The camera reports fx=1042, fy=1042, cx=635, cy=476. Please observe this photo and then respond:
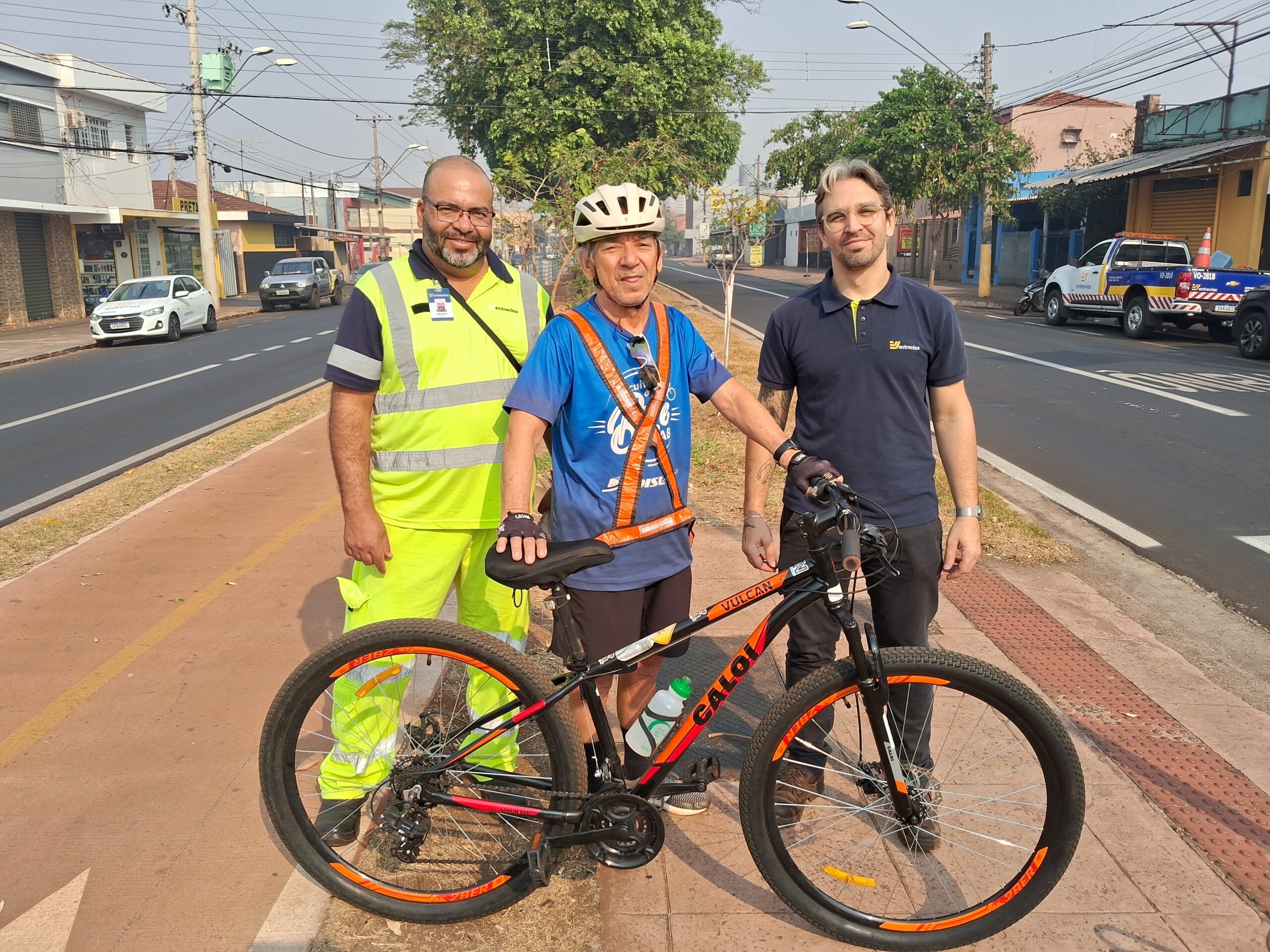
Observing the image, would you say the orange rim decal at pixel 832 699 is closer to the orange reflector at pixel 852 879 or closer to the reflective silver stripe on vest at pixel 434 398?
the orange reflector at pixel 852 879

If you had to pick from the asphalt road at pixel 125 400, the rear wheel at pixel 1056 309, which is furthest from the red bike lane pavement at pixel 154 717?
the rear wheel at pixel 1056 309

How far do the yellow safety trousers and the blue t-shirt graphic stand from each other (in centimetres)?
39

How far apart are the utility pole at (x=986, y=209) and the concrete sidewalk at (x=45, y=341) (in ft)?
73.8

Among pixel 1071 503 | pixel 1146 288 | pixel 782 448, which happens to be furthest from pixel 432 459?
pixel 1146 288

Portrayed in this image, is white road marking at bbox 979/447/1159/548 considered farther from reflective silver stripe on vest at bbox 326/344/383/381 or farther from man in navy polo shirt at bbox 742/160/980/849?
reflective silver stripe on vest at bbox 326/344/383/381

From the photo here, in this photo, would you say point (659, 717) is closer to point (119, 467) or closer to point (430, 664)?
point (430, 664)

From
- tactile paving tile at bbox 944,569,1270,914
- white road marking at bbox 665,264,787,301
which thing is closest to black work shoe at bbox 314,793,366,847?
tactile paving tile at bbox 944,569,1270,914

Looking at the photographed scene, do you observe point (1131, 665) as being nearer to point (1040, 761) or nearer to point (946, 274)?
point (1040, 761)

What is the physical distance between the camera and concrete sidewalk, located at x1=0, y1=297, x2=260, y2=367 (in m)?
20.8

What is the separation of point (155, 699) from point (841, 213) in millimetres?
3266

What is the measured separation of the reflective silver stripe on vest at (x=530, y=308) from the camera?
3.24 meters

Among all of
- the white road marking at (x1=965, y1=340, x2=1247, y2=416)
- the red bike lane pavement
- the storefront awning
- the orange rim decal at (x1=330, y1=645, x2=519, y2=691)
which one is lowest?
the red bike lane pavement

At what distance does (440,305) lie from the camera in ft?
10.1

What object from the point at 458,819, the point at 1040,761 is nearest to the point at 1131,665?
the point at 1040,761
